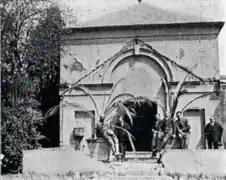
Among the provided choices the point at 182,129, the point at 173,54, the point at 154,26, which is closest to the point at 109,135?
the point at 182,129

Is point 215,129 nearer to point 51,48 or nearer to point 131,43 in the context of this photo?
point 131,43

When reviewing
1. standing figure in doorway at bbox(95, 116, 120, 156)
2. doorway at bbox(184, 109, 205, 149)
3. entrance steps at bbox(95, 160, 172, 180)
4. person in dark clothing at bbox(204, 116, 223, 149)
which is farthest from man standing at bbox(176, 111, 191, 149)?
entrance steps at bbox(95, 160, 172, 180)

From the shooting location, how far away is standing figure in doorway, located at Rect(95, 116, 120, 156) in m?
17.1

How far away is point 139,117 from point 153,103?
8.27 feet

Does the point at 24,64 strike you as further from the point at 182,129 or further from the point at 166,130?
the point at 182,129

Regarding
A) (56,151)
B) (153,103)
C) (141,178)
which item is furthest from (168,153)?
(153,103)

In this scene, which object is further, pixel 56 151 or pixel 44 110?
pixel 44 110

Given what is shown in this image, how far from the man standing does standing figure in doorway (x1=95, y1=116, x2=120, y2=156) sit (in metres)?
2.58

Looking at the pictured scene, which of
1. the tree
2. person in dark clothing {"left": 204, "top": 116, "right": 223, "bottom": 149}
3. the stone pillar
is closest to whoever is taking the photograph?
the tree

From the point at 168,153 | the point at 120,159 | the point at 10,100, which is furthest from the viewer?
the point at 10,100

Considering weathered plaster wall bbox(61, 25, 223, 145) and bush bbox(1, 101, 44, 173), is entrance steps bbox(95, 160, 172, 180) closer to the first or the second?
bush bbox(1, 101, 44, 173)

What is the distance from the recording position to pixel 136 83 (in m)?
20.6

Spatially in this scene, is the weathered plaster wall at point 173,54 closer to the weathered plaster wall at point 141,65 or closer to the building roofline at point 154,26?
the weathered plaster wall at point 141,65

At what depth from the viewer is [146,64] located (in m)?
20.7
